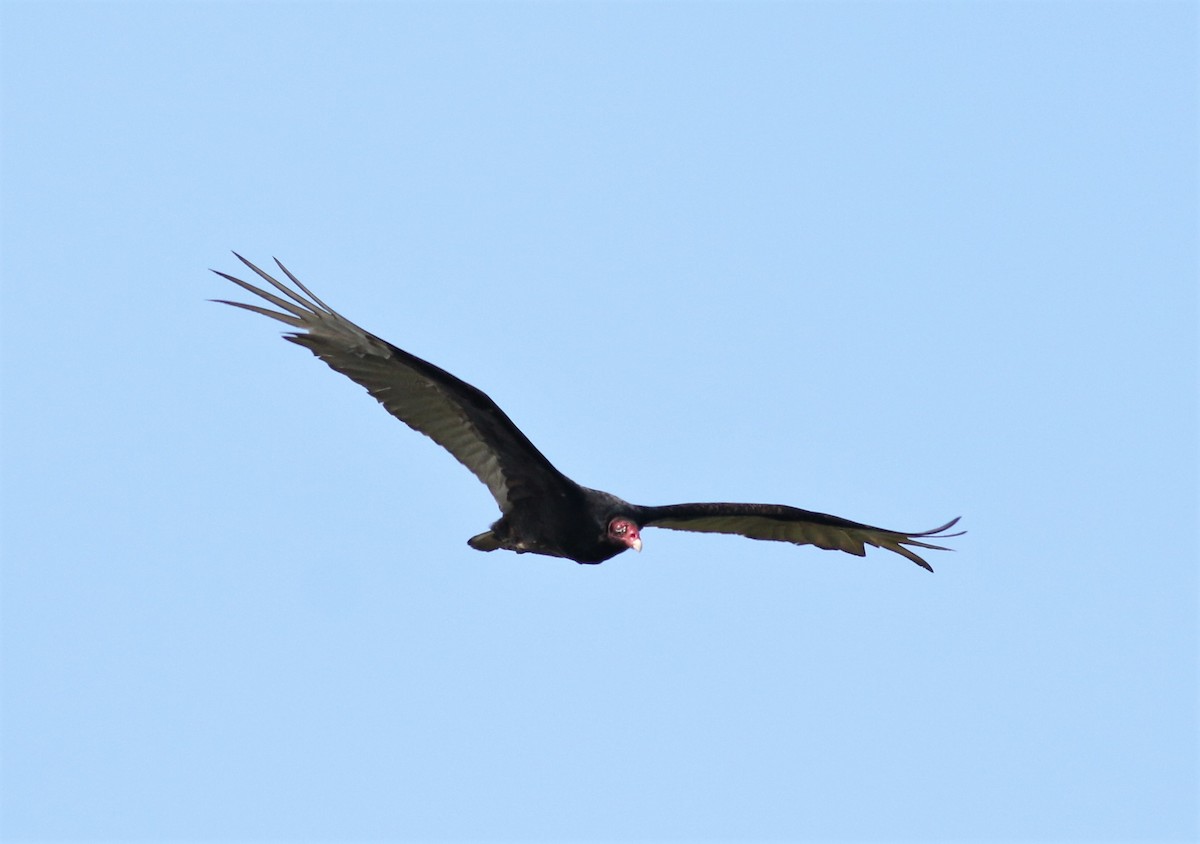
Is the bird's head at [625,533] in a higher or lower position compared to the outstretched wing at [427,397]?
lower

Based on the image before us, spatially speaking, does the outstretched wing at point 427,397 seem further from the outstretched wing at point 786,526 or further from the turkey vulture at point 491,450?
the outstretched wing at point 786,526

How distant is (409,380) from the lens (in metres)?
10.8

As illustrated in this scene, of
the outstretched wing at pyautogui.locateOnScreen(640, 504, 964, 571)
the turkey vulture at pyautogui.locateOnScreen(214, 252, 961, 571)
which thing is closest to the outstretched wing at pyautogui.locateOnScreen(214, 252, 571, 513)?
the turkey vulture at pyautogui.locateOnScreen(214, 252, 961, 571)

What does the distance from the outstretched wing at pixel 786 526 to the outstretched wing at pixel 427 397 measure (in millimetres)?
993

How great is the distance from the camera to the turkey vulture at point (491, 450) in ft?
34.4

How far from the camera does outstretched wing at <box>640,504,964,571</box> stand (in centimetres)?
1159

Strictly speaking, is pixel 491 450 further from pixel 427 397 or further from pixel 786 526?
pixel 786 526

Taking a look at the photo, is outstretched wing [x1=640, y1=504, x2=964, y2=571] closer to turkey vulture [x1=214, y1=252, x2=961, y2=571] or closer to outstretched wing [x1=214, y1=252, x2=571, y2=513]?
turkey vulture [x1=214, y1=252, x2=961, y2=571]

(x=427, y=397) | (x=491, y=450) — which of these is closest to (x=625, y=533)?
(x=491, y=450)

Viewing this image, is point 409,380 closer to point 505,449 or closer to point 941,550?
point 505,449

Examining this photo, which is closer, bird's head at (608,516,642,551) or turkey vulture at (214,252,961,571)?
turkey vulture at (214,252,961,571)

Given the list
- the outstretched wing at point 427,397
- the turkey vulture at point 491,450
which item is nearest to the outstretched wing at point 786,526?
the turkey vulture at point 491,450

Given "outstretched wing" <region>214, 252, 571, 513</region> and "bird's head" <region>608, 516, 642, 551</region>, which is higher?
"outstretched wing" <region>214, 252, 571, 513</region>

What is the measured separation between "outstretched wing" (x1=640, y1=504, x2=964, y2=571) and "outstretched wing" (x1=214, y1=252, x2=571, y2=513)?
99 cm
